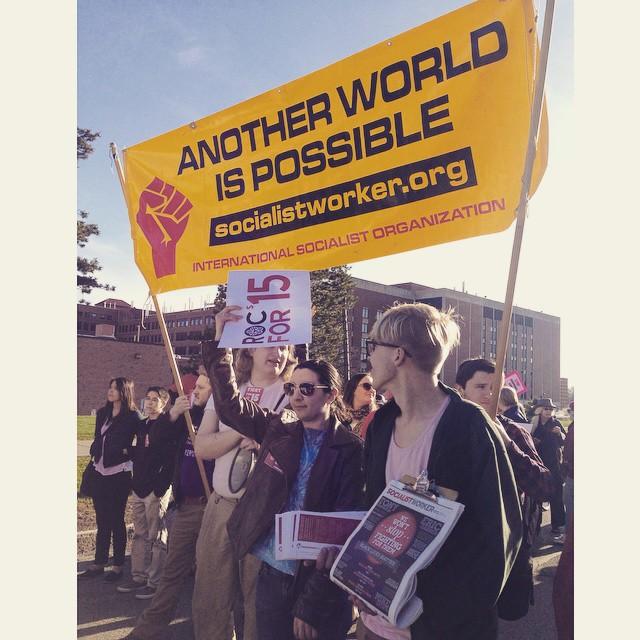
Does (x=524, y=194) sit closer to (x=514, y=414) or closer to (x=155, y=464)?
(x=514, y=414)

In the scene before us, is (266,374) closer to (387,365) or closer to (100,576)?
(387,365)

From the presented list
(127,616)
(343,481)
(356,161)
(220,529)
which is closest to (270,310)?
(356,161)

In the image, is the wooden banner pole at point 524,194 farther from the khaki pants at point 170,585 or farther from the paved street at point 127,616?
the paved street at point 127,616

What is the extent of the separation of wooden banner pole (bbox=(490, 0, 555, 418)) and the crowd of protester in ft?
0.34

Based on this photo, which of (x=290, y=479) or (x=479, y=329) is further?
(x=479, y=329)

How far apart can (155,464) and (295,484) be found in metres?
2.53

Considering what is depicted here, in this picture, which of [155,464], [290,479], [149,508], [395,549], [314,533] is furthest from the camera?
[149,508]

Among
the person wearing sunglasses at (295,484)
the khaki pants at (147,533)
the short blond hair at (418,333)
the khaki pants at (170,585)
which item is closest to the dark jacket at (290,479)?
the person wearing sunglasses at (295,484)

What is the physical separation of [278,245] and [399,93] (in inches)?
39.7

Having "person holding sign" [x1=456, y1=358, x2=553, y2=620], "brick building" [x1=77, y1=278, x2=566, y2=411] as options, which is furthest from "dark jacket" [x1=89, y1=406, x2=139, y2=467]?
"brick building" [x1=77, y1=278, x2=566, y2=411]

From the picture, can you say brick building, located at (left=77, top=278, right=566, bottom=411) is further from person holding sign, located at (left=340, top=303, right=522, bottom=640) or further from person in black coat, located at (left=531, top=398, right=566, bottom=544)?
person holding sign, located at (left=340, top=303, right=522, bottom=640)

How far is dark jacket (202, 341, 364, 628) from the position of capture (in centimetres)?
228

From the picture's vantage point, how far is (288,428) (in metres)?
2.70

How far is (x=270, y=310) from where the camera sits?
10.4 feet
